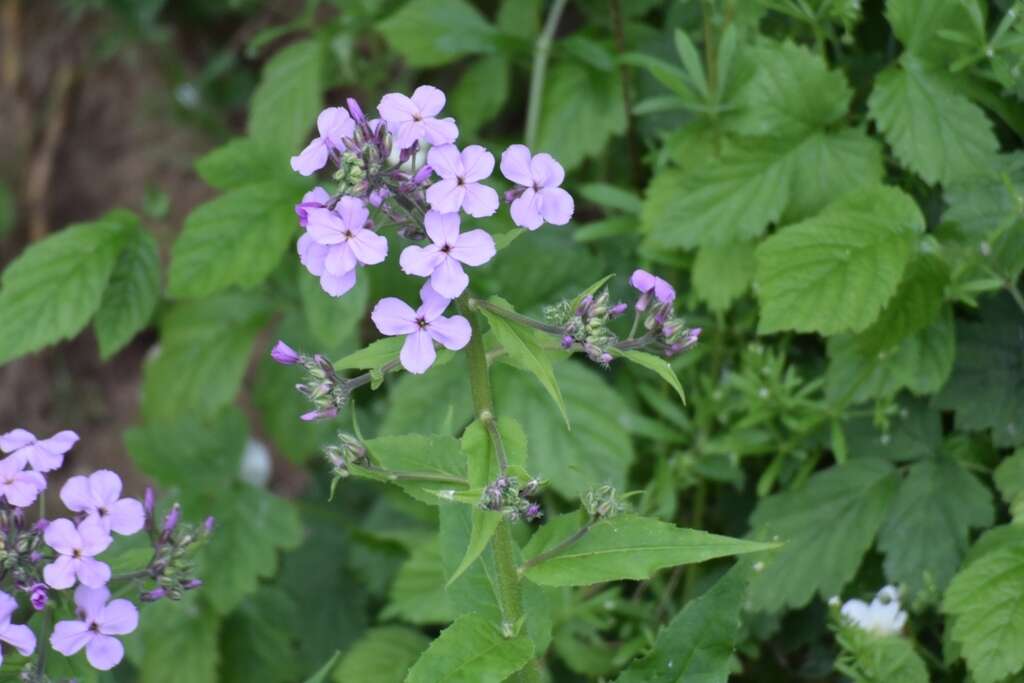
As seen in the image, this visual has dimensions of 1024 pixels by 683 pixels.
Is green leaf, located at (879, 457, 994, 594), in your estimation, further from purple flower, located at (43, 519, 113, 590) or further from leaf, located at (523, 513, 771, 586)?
purple flower, located at (43, 519, 113, 590)

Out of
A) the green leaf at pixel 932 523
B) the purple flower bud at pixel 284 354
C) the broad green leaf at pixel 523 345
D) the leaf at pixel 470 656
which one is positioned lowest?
the green leaf at pixel 932 523

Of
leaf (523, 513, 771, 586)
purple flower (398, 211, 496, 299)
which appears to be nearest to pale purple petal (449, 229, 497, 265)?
purple flower (398, 211, 496, 299)

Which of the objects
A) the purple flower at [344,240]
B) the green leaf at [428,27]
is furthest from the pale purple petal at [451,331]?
the green leaf at [428,27]

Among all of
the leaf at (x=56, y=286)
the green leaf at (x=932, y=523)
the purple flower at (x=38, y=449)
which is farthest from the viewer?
the leaf at (x=56, y=286)

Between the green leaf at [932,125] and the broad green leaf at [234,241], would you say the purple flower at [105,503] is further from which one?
the green leaf at [932,125]

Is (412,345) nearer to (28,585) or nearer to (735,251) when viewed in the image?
(28,585)

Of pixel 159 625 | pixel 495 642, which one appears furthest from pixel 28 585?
pixel 159 625
